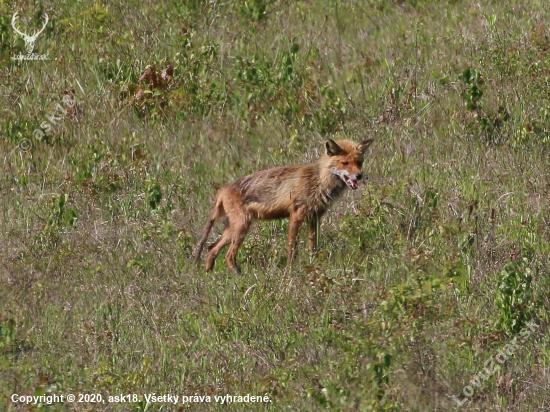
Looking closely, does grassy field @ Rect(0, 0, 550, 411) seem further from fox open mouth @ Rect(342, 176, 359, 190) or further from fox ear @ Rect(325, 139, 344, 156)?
fox ear @ Rect(325, 139, 344, 156)

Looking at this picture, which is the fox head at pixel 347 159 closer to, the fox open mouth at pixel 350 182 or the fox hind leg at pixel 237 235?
the fox open mouth at pixel 350 182

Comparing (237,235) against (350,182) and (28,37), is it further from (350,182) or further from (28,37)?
(28,37)

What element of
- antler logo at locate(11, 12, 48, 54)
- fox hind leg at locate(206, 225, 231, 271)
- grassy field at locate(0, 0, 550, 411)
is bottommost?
fox hind leg at locate(206, 225, 231, 271)

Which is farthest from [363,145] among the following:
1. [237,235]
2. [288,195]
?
[237,235]

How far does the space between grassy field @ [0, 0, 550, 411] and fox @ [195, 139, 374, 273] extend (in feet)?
0.77

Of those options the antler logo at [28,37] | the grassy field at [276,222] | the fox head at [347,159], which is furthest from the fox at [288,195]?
the antler logo at [28,37]

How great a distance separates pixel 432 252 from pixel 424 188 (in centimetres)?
130

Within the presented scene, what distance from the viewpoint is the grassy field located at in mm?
7047

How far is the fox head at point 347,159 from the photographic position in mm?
10086

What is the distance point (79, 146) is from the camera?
39.7 feet

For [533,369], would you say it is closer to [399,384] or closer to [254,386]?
[399,384]

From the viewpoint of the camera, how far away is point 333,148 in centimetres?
1024

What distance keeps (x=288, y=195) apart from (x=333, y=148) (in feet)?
2.40

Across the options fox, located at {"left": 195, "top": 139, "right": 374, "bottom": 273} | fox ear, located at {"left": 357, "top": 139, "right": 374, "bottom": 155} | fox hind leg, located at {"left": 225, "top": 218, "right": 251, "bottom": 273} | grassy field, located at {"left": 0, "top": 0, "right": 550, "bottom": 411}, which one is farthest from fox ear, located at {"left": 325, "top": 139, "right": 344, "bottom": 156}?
fox hind leg, located at {"left": 225, "top": 218, "right": 251, "bottom": 273}
